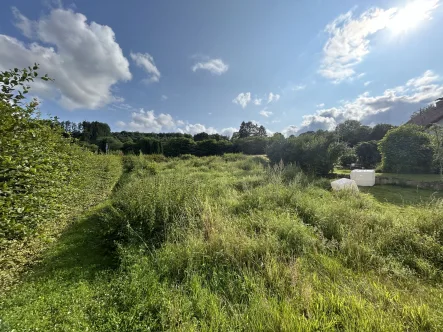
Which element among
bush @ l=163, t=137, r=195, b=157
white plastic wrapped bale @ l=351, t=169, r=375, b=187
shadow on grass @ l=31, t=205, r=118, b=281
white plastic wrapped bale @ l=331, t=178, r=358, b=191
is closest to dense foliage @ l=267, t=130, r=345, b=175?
white plastic wrapped bale @ l=351, t=169, r=375, b=187

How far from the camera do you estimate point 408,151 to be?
10.1 meters

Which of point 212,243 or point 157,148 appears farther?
→ point 157,148

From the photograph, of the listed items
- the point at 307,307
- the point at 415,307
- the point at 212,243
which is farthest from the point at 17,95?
the point at 415,307

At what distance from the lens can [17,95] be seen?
6.18 ft

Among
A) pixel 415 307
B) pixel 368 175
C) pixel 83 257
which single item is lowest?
pixel 83 257

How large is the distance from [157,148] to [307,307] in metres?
34.0

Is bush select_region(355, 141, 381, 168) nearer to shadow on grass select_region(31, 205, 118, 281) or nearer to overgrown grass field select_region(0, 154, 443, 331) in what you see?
overgrown grass field select_region(0, 154, 443, 331)

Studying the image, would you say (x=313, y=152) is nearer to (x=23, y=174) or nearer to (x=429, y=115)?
(x=23, y=174)

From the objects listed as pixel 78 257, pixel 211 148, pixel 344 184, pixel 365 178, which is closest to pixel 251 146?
pixel 211 148

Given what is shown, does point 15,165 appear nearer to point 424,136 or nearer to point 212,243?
point 212,243

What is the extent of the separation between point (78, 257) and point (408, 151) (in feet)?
48.2

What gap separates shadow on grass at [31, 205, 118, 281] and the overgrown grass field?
0.02 m

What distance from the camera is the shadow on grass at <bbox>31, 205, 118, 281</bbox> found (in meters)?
2.78

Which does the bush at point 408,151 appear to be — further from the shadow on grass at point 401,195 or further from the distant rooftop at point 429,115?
the distant rooftop at point 429,115
